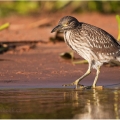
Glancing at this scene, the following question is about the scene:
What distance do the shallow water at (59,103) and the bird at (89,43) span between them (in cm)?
75

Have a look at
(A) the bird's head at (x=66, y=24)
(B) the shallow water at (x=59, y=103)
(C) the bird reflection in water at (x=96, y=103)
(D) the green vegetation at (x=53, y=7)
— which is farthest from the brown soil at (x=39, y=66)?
(D) the green vegetation at (x=53, y=7)

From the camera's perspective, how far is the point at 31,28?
1733 centimetres

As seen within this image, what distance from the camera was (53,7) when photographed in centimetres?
2191

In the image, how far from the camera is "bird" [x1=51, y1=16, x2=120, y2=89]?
35.2 feet

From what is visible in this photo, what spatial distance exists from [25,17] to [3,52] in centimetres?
798

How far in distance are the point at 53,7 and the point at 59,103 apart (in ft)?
43.6

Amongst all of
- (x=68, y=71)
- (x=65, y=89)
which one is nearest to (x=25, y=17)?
(x=68, y=71)

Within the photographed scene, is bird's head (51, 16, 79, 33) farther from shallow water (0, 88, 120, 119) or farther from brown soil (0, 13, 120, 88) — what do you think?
shallow water (0, 88, 120, 119)

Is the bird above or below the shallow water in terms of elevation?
above

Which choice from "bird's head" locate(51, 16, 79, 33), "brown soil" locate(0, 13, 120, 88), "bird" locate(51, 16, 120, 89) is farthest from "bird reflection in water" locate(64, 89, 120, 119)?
"bird's head" locate(51, 16, 79, 33)

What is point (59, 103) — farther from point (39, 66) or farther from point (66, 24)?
point (39, 66)

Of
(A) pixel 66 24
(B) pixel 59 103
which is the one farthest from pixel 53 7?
(B) pixel 59 103

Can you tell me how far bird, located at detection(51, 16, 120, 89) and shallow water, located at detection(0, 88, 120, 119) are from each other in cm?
75

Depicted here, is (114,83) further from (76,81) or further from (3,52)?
(3,52)
